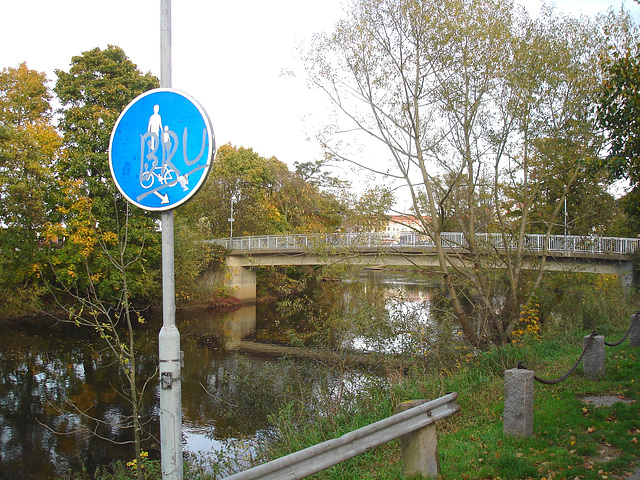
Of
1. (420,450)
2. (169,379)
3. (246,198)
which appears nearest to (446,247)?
(420,450)

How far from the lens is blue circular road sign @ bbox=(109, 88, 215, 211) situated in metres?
2.82

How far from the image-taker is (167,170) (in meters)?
2.88

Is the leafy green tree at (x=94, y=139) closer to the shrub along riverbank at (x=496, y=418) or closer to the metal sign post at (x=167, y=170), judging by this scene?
the shrub along riverbank at (x=496, y=418)

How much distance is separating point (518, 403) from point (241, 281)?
3581 cm

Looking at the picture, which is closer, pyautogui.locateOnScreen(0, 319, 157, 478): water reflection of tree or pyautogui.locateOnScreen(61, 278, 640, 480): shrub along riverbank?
pyautogui.locateOnScreen(61, 278, 640, 480): shrub along riverbank

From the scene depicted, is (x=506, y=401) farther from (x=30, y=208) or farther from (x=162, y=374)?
(x=30, y=208)

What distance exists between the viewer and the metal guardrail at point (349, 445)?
→ 3201 millimetres

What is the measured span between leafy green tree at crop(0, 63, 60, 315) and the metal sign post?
24244mm

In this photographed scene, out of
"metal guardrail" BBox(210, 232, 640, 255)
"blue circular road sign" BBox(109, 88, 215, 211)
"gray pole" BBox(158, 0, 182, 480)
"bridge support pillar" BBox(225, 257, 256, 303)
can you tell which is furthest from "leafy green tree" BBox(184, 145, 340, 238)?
"gray pole" BBox(158, 0, 182, 480)

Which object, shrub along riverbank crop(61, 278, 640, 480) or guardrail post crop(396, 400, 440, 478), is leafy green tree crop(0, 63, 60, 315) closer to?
shrub along riverbank crop(61, 278, 640, 480)

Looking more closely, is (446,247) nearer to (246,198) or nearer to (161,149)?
(161,149)

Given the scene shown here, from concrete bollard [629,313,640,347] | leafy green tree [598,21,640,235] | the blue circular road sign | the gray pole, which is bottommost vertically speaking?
concrete bollard [629,313,640,347]

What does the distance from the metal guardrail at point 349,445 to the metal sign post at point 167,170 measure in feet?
1.72

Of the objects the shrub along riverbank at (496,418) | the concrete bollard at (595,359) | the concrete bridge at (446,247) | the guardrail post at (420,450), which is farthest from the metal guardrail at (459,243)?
the guardrail post at (420,450)
